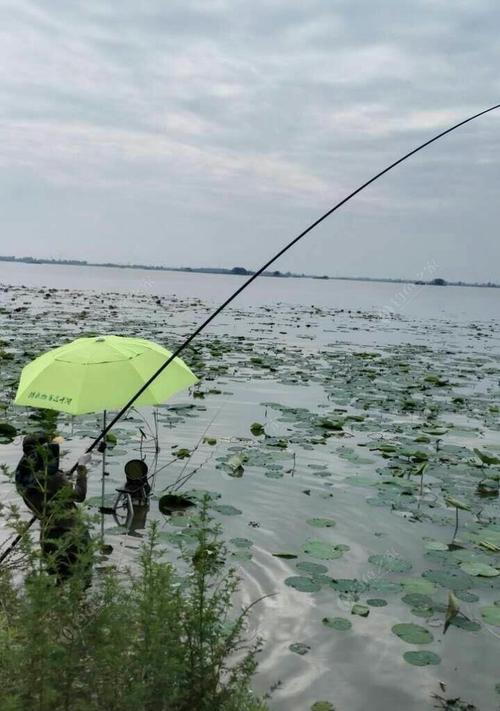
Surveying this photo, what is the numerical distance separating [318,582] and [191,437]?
211 inches

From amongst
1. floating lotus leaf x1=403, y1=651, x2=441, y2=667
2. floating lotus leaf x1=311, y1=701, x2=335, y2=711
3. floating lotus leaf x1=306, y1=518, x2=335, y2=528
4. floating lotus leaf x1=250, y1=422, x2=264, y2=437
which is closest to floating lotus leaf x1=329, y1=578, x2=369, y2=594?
floating lotus leaf x1=403, y1=651, x2=441, y2=667

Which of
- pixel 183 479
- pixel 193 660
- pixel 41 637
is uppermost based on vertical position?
pixel 41 637

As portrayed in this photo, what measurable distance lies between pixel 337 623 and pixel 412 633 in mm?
635

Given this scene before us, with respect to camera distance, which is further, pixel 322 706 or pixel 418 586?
pixel 418 586

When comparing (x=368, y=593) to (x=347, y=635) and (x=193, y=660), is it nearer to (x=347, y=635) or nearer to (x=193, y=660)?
(x=347, y=635)

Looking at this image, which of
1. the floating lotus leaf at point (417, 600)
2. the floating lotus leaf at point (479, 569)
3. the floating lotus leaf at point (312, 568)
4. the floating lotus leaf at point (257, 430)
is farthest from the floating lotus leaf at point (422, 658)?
the floating lotus leaf at point (257, 430)

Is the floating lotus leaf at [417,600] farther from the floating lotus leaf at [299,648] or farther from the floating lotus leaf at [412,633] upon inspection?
the floating lotus leaf at [299,648]

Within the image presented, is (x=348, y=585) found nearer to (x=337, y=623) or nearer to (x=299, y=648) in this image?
(x=337, y=623)

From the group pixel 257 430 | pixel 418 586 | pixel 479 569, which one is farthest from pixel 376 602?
pixel 257 430

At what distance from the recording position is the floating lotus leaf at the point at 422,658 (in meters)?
4.79

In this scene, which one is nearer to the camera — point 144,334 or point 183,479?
point 183,479

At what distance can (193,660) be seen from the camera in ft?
9.91

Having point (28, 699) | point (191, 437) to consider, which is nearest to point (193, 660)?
point (28, 699)

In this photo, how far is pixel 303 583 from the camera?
5.91 metres
